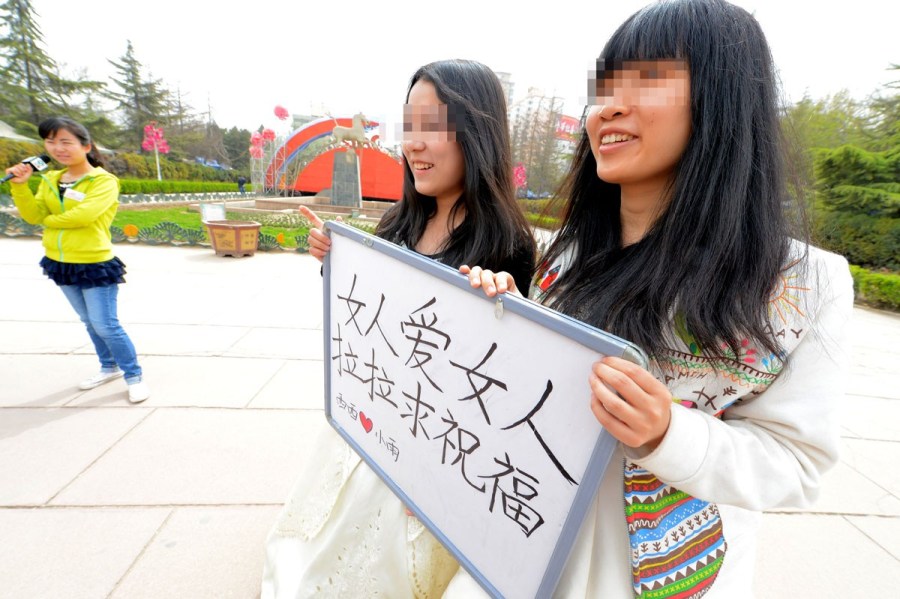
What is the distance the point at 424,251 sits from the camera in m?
1.49

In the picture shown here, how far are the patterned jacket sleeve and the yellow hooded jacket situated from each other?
10.4ft

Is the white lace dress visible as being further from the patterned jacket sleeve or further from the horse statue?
the horse statue

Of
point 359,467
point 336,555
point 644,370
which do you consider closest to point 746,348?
point 644,370

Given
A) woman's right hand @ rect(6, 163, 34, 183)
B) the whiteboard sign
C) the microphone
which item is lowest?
the whiteboard sign

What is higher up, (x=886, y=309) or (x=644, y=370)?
(x=644, y=370)

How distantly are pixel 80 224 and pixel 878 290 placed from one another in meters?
11.4

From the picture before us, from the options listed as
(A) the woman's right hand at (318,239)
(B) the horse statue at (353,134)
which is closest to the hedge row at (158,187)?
(B) the horse statue at (353,134)

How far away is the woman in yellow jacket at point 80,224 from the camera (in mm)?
2471

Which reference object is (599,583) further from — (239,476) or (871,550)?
(871,550)

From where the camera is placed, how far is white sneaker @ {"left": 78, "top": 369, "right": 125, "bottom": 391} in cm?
279

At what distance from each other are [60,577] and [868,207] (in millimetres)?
15135

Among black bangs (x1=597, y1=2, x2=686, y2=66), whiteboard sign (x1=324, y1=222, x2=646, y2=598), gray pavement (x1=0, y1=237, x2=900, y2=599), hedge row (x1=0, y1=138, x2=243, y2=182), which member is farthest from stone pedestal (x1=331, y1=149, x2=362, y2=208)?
black bangs (x1=597, y1=2, x2=686, y2=66)

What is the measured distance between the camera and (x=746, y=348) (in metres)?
0.73

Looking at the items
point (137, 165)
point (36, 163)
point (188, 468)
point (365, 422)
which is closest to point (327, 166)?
point (137, 165)
